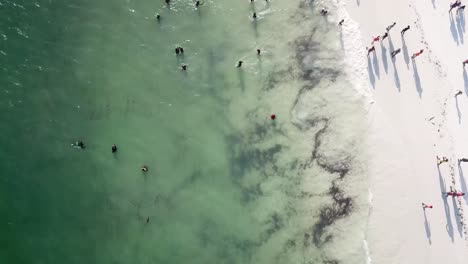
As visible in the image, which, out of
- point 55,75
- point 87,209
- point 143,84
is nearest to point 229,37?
point 143,84

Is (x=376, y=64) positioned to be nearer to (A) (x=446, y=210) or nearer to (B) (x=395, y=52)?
(B) (x=395, y=52)

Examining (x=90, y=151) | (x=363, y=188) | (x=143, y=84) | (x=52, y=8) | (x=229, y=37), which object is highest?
(x=52, y=8)

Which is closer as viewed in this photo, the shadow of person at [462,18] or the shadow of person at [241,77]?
the shadow of person at [241,77]

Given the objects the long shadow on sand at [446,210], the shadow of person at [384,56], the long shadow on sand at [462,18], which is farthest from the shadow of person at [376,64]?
the long shadow on sand at [446,210]

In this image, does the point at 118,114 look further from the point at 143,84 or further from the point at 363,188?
the point at 363,188

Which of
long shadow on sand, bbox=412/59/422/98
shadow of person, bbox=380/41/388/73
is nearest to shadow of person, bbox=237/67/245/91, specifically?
shadow of person, bbox=380/41/388/73

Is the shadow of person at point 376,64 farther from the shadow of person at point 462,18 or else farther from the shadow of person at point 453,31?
the shadow of person at point 462,18

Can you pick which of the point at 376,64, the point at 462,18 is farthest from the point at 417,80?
the point at 462,18
